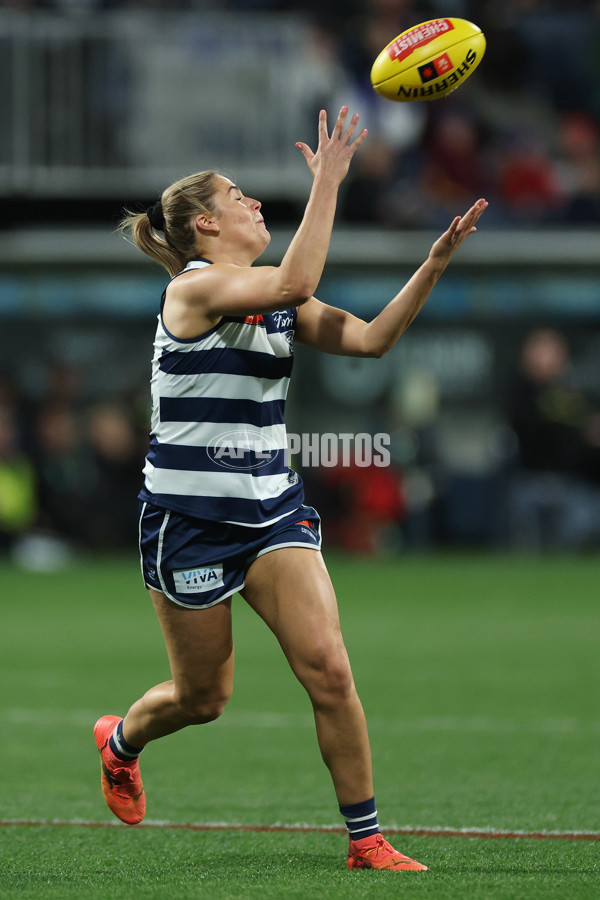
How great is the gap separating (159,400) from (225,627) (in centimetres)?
80

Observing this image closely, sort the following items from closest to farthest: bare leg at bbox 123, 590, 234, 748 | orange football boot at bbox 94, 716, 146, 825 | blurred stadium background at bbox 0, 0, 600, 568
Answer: bare leg at bbox 123, 590, 234, 748, orange football boot at bbox 94, 716, 146, 825, blurred stadium background at bbox 0, 0, 600, 568

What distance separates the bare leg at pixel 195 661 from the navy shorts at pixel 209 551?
5 cm

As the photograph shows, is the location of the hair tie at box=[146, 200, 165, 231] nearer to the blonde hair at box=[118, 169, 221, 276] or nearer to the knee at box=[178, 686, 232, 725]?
the blonde hair at box=[118, 169, 221, 276]

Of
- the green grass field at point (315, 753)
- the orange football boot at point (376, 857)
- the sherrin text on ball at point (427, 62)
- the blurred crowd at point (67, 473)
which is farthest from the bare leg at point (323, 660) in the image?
the blurred crowd at point (67, 473)

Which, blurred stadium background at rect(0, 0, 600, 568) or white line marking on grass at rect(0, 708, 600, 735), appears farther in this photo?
blurred stadium background at rect(0, 0, 600, 568)

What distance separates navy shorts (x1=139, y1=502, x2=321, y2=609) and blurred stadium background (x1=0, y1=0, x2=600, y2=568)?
40.0ft

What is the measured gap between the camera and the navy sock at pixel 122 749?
17.7 ft

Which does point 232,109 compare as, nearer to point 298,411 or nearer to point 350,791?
point 298,411

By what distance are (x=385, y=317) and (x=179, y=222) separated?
0.79 metres

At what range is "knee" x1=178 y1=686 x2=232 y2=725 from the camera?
5.01 m

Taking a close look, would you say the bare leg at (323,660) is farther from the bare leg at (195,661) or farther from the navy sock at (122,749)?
the navy sock at (122,749)

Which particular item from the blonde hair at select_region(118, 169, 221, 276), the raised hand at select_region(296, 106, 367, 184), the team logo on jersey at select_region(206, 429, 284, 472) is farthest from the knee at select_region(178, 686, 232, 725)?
the raised hand at select_region(296, 106, 367, 184)

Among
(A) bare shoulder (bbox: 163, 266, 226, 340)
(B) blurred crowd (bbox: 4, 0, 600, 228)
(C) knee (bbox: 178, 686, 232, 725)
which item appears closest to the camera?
(A) bare shoulder (bbox: 163, 266, 226, 340)

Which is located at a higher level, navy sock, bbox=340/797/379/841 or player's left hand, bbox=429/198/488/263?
player's left hand, bbox=429/198/488/263
